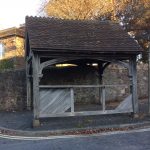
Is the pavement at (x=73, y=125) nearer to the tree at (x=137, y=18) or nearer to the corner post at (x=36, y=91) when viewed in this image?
the corner post at (x=36, y=91)

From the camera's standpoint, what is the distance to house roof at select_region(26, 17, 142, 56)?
18328 millimetres

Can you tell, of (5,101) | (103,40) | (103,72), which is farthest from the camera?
(103,72)

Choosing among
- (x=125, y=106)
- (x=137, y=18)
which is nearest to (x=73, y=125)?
(x=125, y=106)

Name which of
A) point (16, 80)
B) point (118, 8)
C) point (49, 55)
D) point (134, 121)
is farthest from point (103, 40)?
point (118, 8)

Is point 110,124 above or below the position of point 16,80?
below

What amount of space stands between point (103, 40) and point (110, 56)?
912 millimetres

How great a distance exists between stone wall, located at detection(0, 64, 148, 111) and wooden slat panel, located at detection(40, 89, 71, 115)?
635 cm

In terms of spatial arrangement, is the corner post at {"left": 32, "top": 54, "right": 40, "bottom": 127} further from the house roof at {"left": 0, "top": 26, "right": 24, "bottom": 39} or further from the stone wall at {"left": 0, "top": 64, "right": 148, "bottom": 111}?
the house roof at {"left": 0, "top": 26, "right": 24, "bottom": 39}

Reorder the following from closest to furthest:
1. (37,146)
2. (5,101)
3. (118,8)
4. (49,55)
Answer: (37,146), (49,55), (5,101), (118,8)

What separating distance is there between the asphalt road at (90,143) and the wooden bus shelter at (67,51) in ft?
12.4

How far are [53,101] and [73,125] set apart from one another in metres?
1.78

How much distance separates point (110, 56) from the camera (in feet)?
63.4

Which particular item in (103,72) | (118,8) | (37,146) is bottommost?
(37,146)

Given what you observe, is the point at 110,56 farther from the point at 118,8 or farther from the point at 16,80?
the point at 118,8
